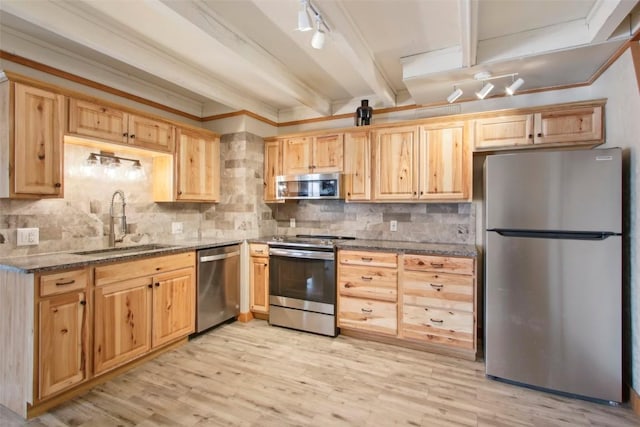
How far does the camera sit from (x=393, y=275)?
296 centimetres

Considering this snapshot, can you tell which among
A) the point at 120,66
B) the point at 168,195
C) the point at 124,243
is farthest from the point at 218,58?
the point at 124,243

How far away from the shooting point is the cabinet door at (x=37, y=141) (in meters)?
2.13

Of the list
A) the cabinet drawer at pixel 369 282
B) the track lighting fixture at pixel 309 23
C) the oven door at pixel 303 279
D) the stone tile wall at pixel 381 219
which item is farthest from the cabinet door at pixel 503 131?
the oven door at pixel 303 279

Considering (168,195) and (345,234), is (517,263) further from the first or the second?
(168,195)

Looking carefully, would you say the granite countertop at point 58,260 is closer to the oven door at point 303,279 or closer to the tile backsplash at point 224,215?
the tile backsplash at point 224,215

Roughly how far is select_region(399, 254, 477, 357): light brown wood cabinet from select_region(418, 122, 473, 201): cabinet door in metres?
0.68

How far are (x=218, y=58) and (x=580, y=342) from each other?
351 centimetres

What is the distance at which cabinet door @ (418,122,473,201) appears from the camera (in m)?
2.96

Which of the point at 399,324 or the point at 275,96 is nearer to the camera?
the point at 399,324

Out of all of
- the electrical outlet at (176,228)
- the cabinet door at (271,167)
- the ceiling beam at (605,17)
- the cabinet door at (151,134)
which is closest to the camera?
the ceiling beam at (605,17)

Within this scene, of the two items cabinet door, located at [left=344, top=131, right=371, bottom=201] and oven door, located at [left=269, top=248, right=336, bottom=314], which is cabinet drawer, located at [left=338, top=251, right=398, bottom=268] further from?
cabinet door, located at [left=344, top=131, right=371, bottom=201]

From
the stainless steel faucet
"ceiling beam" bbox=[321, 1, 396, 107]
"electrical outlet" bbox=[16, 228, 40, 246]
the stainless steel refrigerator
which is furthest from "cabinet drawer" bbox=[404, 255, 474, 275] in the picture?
"electrical outlet" bbox=[16, 228, 40, 246]

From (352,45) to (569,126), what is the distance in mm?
1951

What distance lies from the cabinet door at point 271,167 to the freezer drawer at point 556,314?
248cm
